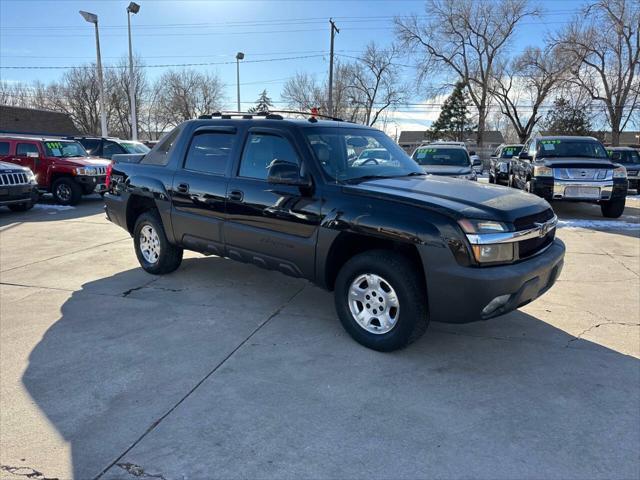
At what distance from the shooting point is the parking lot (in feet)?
8.12

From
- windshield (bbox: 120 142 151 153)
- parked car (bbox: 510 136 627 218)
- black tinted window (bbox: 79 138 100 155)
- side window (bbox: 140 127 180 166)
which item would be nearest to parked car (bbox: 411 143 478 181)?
parked car (bbox: 510 136 627 218)

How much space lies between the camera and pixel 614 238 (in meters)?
8.50

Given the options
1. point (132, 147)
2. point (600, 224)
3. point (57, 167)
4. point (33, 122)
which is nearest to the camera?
point (600, 224)

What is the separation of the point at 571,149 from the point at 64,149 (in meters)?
13.4

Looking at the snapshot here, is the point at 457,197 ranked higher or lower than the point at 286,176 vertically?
lower

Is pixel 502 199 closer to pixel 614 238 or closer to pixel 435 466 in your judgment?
pixel 435 466

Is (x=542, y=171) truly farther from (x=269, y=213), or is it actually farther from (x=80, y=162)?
(x=80, y=162)

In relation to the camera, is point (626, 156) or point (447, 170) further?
point (626, 156)

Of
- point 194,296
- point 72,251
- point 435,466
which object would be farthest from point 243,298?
point 72,251

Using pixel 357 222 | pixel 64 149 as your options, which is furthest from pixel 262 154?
pixel 64 149

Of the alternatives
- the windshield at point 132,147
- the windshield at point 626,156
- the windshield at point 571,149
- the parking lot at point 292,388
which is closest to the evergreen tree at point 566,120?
the windshield at point 626,156

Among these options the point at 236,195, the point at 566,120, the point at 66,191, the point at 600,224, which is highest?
the point at 566,120

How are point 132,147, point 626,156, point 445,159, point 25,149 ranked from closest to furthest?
point 445,159 → point 25,149 → point 132,147 → point 626,156

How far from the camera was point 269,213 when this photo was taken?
4.18 m
